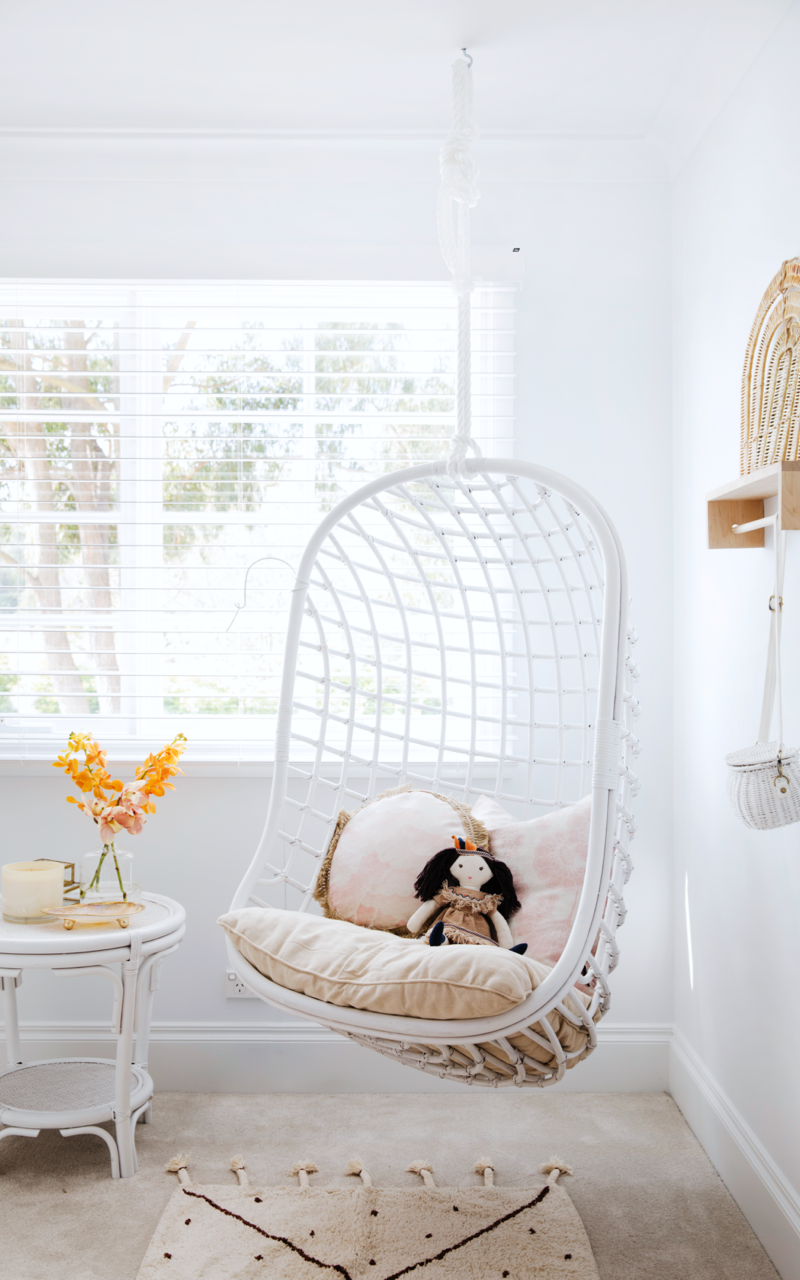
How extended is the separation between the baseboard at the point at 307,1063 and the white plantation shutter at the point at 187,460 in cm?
72

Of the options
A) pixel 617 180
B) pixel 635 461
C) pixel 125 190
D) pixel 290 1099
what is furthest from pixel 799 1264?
pixel 125 190

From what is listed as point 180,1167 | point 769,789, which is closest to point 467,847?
point 769,789

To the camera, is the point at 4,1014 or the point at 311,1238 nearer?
the point at 311,1238

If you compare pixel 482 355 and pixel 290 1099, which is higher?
pixel 482 355

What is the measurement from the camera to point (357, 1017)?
1369 mm

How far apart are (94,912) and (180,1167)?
0.56 meters

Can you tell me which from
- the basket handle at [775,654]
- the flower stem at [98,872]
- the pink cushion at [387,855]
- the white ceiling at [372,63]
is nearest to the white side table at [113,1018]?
the flower stem at [98,872]

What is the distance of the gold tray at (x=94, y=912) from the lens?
193 cm

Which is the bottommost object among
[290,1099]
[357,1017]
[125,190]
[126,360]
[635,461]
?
[290,1099]

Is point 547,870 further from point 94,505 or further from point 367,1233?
point 94,505

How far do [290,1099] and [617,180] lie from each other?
2452 mm

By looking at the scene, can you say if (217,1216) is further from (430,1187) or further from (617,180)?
(617,180)

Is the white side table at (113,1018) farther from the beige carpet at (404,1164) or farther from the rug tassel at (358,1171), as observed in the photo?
the rug tassel at (358,1171)

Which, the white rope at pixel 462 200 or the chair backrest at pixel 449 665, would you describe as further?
the chair backrest at pixel 449 665
